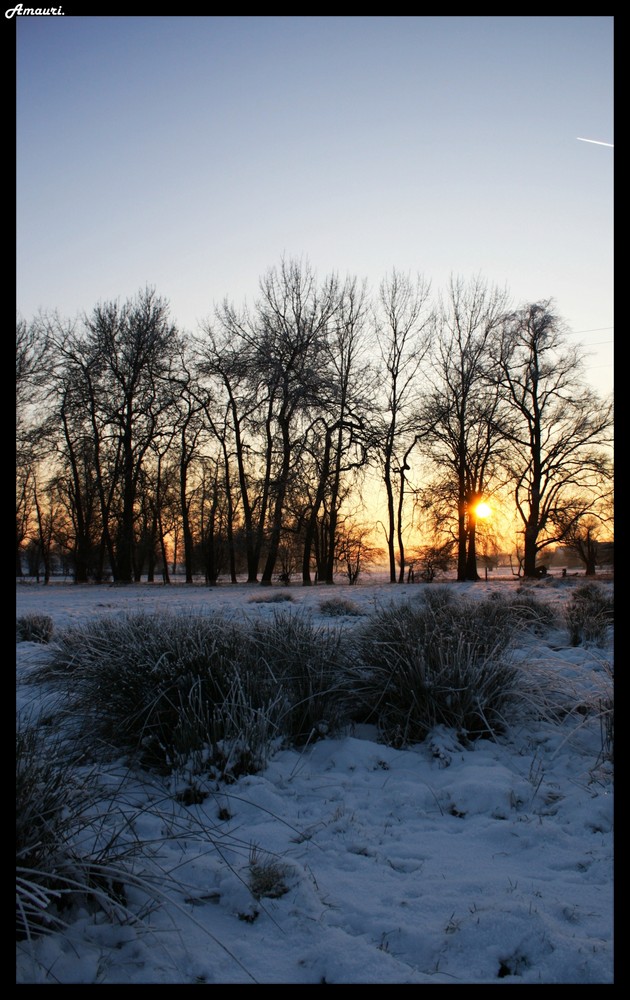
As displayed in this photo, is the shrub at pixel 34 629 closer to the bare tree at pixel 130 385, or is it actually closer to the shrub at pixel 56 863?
the shrub at pixel 56 863

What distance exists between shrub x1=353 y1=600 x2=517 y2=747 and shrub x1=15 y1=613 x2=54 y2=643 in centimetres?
538

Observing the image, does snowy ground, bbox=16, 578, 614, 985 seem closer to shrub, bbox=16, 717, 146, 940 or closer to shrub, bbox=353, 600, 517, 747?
shrub, bbox=16, 717, 146, 940

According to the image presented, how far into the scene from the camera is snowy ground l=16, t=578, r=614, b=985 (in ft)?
6.07

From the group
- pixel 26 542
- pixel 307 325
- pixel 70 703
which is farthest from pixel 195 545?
pixel 70 703

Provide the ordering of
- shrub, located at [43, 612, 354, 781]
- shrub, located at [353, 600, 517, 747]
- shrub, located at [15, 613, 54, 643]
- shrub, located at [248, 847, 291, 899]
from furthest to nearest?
shrub, located at [15, 613, 54, 643] → shrub, located at [353, 600, 517, 747] → shrub, located at [43, 612, 354, 781] → shrub, located at [248, 847, 291, 899]

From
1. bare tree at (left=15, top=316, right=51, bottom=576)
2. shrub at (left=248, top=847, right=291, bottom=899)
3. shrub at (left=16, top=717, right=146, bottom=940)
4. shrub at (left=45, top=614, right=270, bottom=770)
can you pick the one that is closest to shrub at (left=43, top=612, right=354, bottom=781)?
shrub at (left=45, top=614, right=270, bottom=770)

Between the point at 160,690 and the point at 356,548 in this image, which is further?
the point at 356,548

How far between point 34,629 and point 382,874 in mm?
7544

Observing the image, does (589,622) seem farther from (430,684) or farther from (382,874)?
(382,874)

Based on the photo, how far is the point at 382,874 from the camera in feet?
8.11

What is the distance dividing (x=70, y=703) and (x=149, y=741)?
4.20 ft

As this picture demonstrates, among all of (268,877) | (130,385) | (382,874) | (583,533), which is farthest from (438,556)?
(268,877)

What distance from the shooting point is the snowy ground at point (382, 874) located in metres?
1.85
